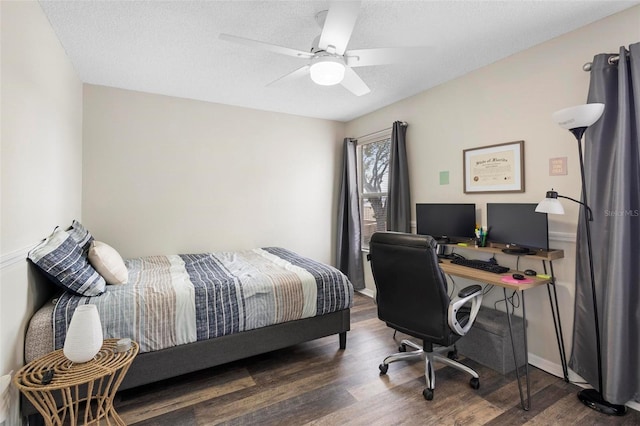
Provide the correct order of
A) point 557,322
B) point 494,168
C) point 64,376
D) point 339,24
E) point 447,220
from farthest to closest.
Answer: point 447,220 → point 494,168 → point 557,322 → point 339,24 → point 64,376

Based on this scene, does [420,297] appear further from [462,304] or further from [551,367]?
[551,367]

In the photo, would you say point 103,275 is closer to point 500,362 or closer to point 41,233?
point 41,233

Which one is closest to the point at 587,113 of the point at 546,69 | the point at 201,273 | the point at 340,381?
the point at 546,69

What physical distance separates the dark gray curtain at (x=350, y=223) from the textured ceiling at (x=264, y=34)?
1.32 meters

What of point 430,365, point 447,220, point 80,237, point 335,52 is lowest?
Result: point 430,365

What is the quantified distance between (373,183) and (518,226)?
216cm

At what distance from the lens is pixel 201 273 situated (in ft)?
8.70

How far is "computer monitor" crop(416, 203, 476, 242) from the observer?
2.79 meters

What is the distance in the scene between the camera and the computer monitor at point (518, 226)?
2.24 meters

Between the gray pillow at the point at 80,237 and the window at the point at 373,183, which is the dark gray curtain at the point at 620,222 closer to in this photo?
the window at the point at 373,183

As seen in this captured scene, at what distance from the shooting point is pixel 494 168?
2727mm

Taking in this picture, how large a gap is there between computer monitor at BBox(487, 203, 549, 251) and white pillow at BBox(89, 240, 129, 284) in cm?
290

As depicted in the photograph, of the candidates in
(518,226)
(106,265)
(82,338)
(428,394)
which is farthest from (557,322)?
(106,265)

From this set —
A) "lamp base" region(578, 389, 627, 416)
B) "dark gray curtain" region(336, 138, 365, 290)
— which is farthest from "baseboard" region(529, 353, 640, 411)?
"dark gray curtain" region(336, 138, 365, 290)
